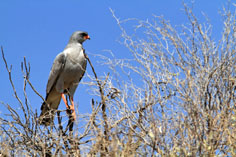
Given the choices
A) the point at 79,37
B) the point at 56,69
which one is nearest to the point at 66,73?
the point at 56,69

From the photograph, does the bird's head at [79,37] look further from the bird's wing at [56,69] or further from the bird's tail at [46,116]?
the bird's tail at [46,116]

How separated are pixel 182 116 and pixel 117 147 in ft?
3.31

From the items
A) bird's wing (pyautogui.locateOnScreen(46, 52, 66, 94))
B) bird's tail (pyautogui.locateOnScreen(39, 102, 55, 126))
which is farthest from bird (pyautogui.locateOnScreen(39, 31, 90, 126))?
bird's tail (pyautogui.locateOnScreen(39, 102, 55, 126))

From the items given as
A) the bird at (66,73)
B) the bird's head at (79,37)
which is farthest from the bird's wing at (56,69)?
the bird's head at (79,37)

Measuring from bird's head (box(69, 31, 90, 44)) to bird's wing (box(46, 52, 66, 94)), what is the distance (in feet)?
1.70

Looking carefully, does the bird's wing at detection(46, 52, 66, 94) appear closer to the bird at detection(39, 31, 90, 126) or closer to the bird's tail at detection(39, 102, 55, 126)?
the bird at detection(39, 31, 90, 126)

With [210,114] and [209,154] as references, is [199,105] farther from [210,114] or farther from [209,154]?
[209,154]

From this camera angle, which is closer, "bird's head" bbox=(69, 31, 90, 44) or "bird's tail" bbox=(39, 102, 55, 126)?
"bird's tail" bbox=(39, 102, 55, 126)

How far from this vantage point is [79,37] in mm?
8188

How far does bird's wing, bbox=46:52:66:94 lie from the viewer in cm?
770

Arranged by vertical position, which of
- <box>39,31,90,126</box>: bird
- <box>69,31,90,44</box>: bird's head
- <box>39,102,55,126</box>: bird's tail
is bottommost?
<box>39,102,55,126</box>: bird's tail

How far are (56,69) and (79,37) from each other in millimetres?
923

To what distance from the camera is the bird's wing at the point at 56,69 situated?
Answer: 770cm

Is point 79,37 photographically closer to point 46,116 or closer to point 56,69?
point 56,69
